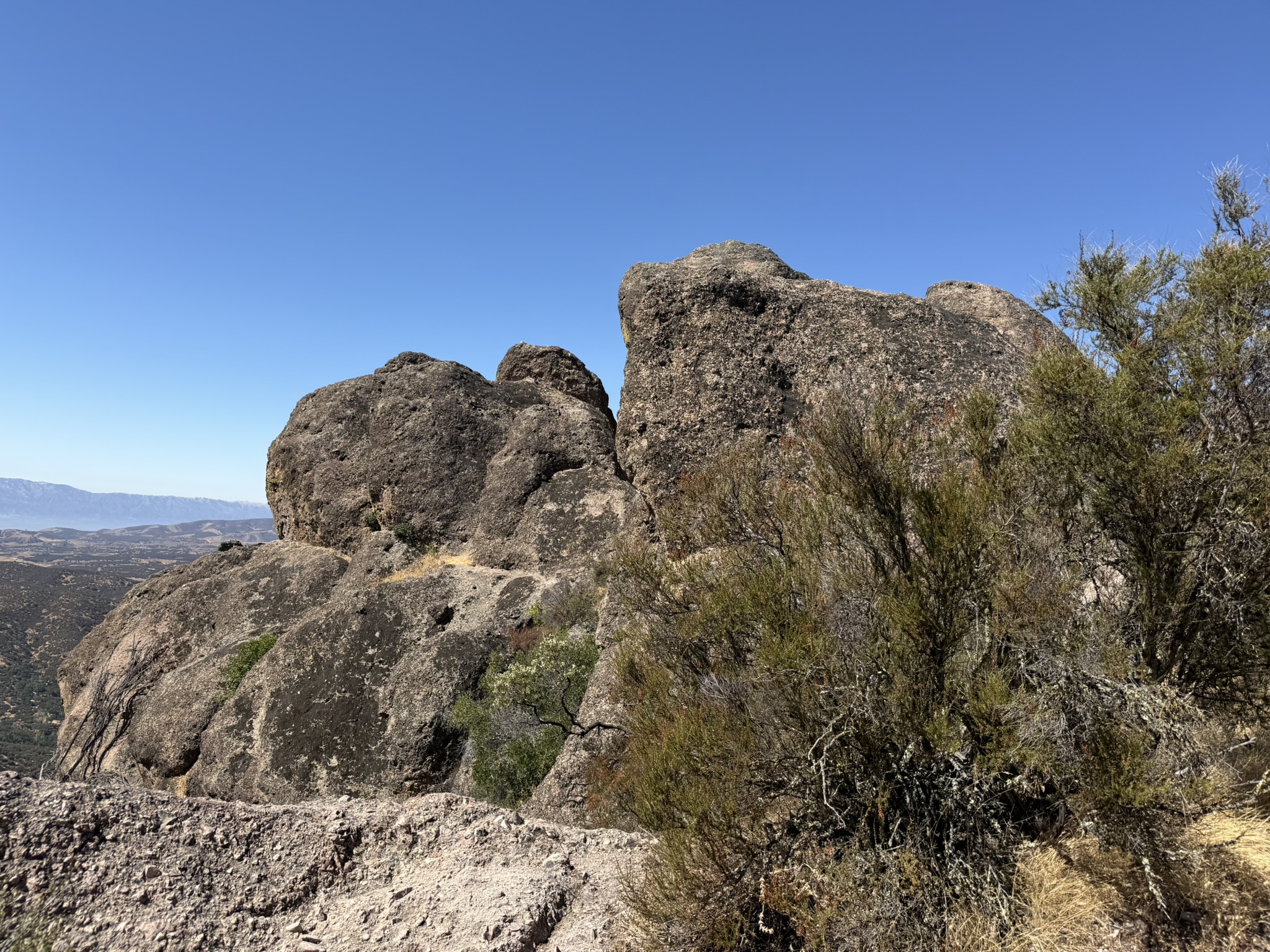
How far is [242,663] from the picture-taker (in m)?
18.3

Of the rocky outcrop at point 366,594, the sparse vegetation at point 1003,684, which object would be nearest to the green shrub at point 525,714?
the rocky outcrop at point 366,594

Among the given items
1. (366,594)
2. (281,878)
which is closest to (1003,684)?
(281,878)

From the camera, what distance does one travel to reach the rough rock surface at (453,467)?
20188 millimetres

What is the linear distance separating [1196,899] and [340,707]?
15.2m

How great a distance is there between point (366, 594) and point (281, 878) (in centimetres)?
1285

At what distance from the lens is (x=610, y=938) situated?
530 cm

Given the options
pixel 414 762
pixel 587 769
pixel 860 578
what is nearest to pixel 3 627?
pixel 414 762

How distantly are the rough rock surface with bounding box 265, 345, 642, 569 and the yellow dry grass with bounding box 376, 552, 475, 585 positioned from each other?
1.18ft

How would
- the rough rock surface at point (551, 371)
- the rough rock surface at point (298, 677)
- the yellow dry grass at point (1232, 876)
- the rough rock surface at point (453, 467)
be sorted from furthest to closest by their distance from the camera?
the rough rock surface at point (551, 371)
the rough rock surface at point (453, 467)
the rough rock surface at point (298, 677)
the yellow dry grass at point (1232, 876)

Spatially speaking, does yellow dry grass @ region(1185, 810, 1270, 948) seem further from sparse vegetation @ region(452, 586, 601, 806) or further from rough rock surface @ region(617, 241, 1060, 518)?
sparse vegetation @ region(452, 586, 601, 806)

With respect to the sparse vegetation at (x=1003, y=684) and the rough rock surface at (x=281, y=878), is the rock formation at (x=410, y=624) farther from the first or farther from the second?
the sparse vegetation at (x=1003, y=684)

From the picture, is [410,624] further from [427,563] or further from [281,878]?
[281,878]

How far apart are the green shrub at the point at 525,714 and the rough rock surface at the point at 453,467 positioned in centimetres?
465

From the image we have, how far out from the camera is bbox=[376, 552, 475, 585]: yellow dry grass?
778 inches
